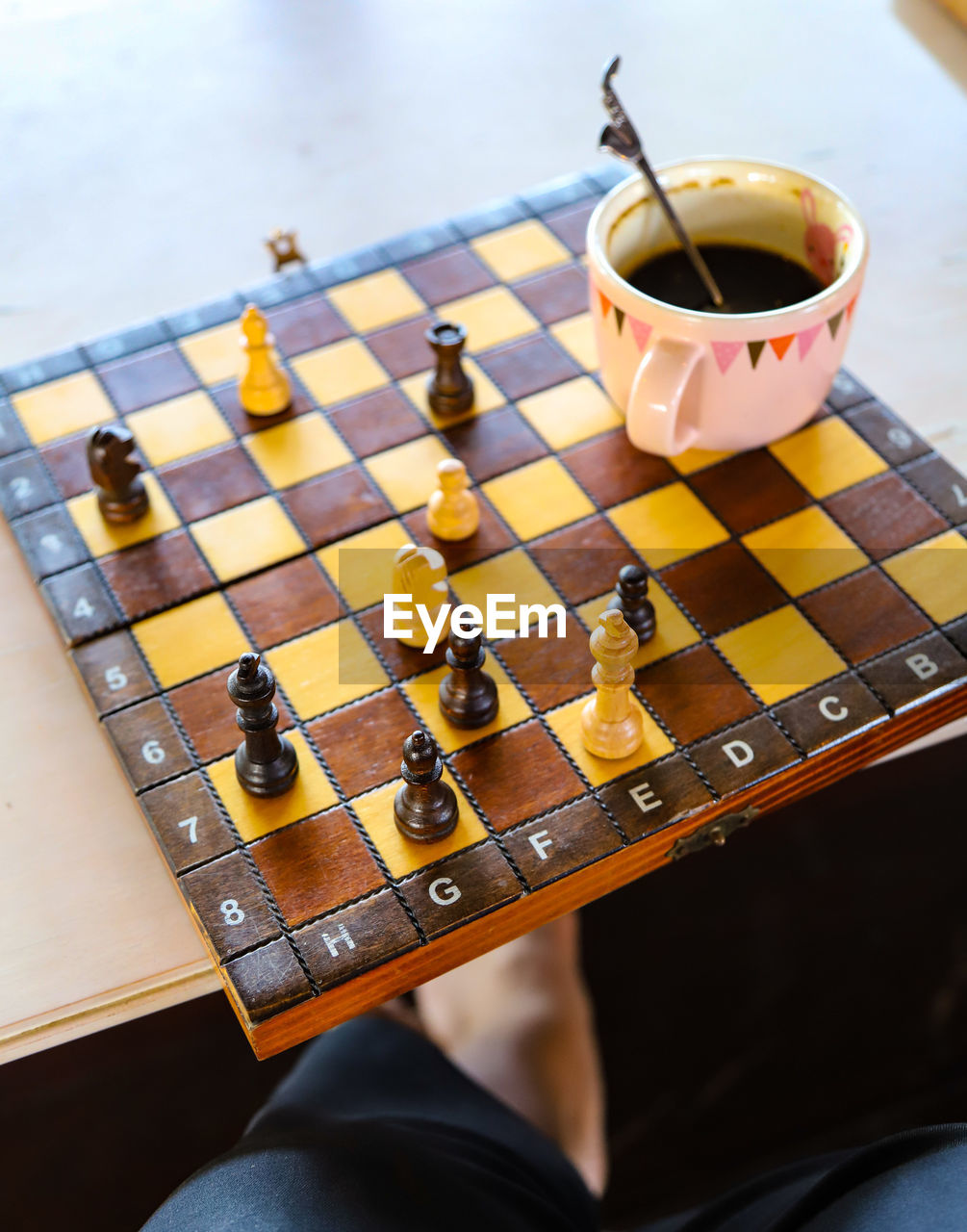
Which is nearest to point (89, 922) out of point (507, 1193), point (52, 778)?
point (52, 778)

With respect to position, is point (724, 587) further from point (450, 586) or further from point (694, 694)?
point (450, 586)

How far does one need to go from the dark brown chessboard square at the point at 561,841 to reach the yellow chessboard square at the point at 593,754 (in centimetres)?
3

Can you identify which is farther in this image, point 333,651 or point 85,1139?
point 85,1139

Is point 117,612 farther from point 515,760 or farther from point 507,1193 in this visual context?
point 507,1193

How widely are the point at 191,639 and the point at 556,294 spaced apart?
0.51 meters

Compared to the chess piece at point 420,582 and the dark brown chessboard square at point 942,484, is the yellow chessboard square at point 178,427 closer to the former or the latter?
the chess piece at point 420,582

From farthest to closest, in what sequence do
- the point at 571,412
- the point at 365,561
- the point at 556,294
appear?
1. the point at 556,294
2. the point at 571,412
3. the point at 365,561

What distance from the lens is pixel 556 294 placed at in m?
1.18

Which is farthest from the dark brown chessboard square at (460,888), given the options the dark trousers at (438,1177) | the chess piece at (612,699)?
the dark trousers at (438,1177)

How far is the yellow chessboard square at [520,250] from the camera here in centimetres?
121

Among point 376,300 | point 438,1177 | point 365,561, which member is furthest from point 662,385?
point 438,1177

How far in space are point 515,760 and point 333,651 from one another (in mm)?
169

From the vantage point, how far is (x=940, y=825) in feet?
5.31

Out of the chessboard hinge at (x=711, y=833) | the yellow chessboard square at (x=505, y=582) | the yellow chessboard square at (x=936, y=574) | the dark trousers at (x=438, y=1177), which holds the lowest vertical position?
the dark trousers at (x=438, y=1177)
